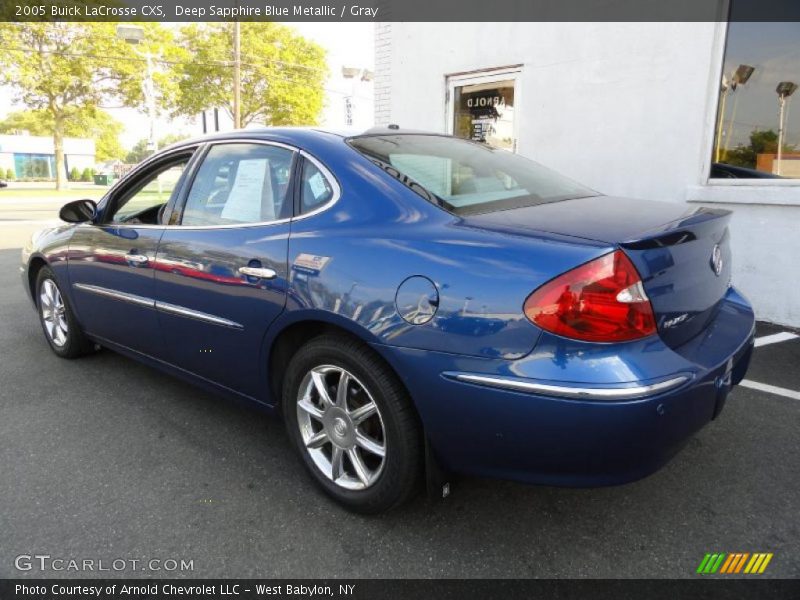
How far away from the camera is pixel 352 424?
2.23 metres

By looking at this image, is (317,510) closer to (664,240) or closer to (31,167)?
(664,240)

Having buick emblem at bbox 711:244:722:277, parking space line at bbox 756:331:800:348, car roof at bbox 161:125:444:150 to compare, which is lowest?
parking space line at bbox 756:331:800:348

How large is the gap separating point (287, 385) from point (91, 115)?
31.5 m

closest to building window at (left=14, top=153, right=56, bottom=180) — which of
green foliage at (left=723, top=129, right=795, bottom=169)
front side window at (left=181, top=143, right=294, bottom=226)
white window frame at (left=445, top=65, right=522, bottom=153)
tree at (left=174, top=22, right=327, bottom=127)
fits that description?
tree at (left=174, top=22, right=327, bottom=127)

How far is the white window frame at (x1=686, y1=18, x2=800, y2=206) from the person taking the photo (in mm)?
4820

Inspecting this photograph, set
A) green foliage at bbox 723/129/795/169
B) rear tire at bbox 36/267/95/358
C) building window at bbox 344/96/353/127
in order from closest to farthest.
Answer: rear tire at bbox 36/267/95/358
green foliage at bbox 723/129/795/169
building window at bbox 344/96/353/127

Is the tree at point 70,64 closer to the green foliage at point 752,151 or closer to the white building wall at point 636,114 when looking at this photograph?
the white building wall at point 636,114

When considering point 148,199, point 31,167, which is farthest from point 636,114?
point 31,167

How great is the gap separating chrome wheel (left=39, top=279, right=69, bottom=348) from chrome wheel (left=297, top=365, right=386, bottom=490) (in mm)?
2447

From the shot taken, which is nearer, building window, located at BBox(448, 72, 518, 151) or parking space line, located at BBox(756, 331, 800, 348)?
parking space line, located at BBox(756, 331, 800, 348)

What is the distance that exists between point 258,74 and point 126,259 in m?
33.3

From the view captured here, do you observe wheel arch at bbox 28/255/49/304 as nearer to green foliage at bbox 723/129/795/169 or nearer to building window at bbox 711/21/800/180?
building window at bbox 711/21/800/180

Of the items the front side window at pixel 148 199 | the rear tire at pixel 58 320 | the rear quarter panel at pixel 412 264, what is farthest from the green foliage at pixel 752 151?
the rear tire at pixel 58 320

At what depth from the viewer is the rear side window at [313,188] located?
2.38m
